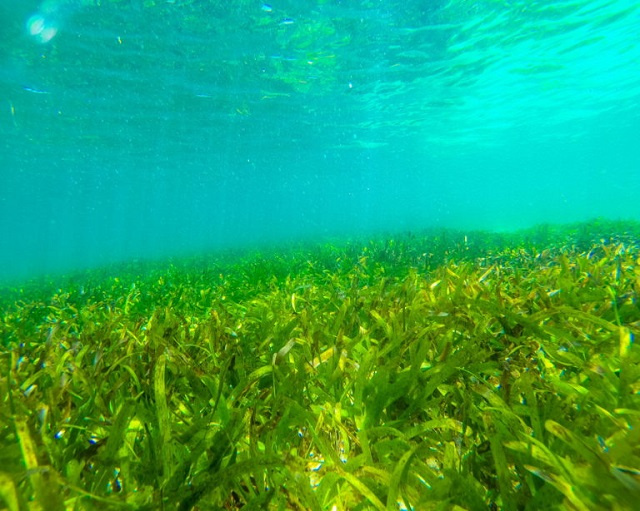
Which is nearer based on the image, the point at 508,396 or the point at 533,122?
the point at 508,396

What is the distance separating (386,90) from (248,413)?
91.8 feet

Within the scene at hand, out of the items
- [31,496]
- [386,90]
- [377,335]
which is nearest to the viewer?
[31,496]

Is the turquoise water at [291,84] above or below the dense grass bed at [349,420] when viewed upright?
above

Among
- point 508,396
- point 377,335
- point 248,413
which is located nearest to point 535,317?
point 508,396

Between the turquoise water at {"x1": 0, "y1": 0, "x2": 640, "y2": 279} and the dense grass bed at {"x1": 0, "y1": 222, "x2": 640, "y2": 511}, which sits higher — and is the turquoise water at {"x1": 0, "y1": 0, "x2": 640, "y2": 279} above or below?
above

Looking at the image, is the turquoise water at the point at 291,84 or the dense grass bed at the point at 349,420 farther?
the turquoise water at the point at 291,84

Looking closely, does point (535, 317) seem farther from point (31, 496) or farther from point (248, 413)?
point (31, 496)

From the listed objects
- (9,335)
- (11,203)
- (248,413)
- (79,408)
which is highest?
(11,203)

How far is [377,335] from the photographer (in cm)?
303

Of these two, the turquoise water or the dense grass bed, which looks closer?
the dense grass bed

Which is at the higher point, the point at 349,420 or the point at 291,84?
the point at 291,84

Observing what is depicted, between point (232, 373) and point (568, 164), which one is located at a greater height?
point (568, 164)

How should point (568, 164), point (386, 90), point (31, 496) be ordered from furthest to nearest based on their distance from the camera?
point (568, 164) < point (386, 90) < point (31, 496)

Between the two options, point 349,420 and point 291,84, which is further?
point 291,84
